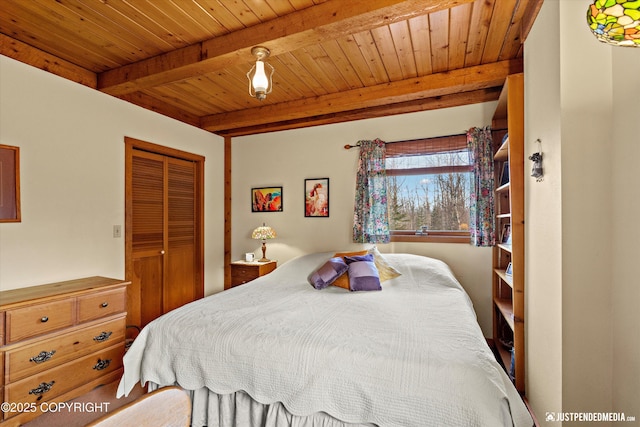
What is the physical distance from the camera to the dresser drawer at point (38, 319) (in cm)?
193

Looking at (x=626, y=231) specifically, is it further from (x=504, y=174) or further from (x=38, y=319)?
(x=38, y=319)

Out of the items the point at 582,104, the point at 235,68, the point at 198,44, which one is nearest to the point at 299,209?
the point at 235,68

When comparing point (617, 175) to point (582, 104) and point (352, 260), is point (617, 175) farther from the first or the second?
point (352, 260)

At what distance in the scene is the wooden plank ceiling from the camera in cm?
190

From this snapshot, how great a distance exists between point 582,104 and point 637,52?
230 millimetres

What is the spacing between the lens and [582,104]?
1289 mm

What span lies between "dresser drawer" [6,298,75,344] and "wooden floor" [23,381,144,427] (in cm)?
55

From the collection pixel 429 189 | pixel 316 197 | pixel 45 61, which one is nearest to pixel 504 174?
pixel 429 189

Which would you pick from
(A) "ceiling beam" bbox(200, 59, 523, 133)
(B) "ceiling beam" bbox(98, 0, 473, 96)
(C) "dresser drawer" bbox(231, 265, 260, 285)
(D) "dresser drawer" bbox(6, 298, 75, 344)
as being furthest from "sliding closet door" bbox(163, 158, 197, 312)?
(D) "dresser drawer" bbox(6, 298, 75, 344)

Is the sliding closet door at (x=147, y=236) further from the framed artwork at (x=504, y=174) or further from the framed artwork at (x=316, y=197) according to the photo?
the framed artwork at (x=504, y=174)

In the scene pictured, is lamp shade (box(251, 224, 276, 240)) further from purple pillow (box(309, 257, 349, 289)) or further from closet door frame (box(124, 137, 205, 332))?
purple pillow (box(309, 257, 349, 289))

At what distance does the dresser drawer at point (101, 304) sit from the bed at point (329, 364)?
81 cm

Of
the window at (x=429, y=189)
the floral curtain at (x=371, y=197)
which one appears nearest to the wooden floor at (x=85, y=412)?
the floral curtain at (x=371, y=197)

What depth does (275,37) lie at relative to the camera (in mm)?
2014
